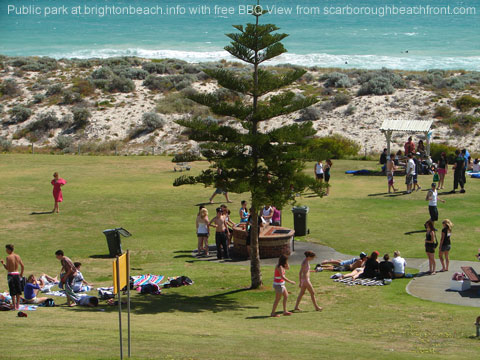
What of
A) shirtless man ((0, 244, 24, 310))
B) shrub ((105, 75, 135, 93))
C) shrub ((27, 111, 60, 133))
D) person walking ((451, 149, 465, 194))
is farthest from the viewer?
shrub ((105, 75, 135, 93))

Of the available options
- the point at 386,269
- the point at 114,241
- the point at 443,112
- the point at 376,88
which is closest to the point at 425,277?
the point at 386,269

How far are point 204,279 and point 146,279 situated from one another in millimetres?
1528

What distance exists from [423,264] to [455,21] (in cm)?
14994

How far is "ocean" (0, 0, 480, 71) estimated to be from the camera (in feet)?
370

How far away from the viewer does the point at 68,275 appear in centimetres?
1530

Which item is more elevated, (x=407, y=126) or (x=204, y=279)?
(x=407, y=126)

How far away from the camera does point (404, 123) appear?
3722 centimetres

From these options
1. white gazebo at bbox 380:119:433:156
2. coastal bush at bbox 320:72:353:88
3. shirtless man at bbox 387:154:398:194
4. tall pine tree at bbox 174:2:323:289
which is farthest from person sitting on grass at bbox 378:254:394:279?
coastal bush at bbox 320:72:353:88

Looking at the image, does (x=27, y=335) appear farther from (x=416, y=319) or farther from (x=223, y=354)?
(x=416, y=319)

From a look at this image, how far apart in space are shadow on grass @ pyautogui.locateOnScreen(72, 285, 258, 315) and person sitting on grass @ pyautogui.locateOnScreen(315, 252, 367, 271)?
3.04 meters

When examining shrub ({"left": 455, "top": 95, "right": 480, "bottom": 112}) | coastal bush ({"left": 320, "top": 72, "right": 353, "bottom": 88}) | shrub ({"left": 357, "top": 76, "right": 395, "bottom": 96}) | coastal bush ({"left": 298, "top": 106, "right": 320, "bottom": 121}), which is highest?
coastal bush ({"left": 320, "top": 72, "right": 353, "bottom": 88})

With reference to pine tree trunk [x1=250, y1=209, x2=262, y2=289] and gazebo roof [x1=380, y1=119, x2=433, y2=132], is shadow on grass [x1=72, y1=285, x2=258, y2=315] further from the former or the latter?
gazebo roof [x1=380, y1=119, x2=433, y2=132]

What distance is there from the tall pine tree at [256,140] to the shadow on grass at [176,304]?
126cm

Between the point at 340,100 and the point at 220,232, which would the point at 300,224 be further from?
the point at 340,100
